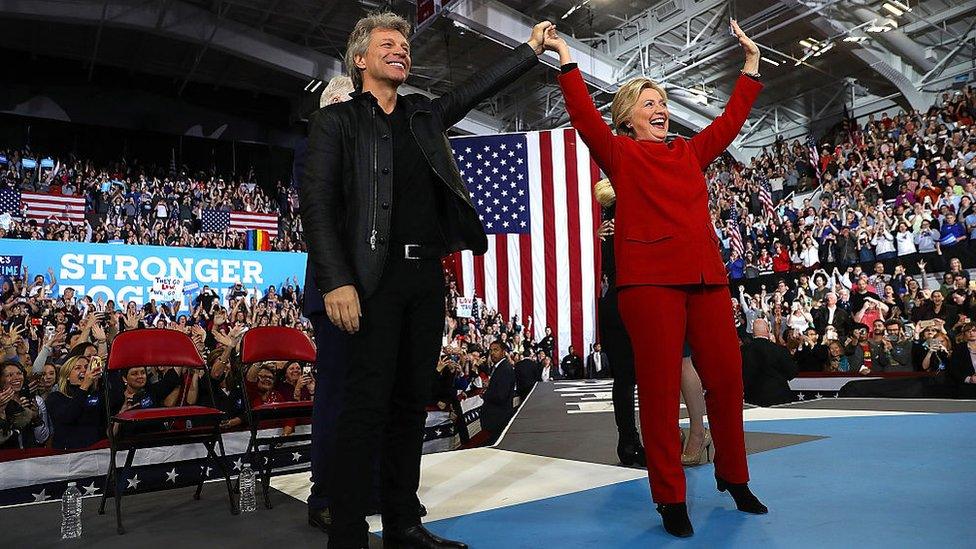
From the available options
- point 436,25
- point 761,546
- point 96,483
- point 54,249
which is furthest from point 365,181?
point 436,25

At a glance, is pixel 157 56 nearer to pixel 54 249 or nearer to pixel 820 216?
pixel 54 249

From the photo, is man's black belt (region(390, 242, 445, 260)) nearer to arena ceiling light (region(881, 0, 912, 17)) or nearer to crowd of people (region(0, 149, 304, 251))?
crowd of people (region(0, 149, 304, 251))

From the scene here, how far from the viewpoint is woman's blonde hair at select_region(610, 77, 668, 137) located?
89.4 inches

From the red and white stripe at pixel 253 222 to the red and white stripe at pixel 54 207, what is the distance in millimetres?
3040

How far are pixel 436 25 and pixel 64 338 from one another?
32.3 ft

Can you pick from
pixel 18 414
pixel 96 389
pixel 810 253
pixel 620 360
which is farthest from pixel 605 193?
pixel 810 253

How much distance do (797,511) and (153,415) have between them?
2.36 m

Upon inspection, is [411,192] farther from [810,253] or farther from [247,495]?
[810,253]

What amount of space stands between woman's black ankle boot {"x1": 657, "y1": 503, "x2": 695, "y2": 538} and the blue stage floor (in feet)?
0.09

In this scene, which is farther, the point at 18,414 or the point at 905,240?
the point at 905,240

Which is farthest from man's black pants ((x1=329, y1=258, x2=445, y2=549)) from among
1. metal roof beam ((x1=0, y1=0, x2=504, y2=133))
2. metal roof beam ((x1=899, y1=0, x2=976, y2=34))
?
metal roof beam ((x1=899, y1=0, x2=976, y2=34))

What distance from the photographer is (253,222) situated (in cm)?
1585

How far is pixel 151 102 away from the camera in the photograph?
739 inches

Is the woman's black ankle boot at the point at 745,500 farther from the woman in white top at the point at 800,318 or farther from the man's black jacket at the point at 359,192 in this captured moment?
the woman in white top at the point at 800,318
